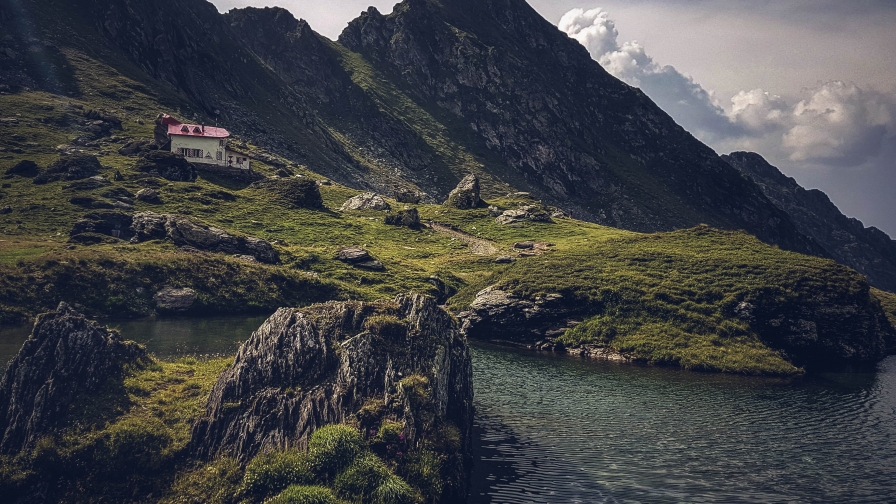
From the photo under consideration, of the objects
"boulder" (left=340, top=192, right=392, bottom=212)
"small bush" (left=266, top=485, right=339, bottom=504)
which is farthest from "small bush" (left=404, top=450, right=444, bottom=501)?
"boulder" (left=340, top=192, right=392, bottom=212)

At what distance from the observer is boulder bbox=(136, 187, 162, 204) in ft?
378

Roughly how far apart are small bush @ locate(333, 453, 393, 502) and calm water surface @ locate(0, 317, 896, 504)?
647 centimetres

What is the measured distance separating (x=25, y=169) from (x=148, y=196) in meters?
27.7

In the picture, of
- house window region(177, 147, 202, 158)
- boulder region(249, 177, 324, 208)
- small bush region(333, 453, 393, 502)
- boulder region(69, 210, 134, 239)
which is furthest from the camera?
house window region(177, 147, 202, 158)

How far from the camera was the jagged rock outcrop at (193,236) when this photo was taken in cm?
9844

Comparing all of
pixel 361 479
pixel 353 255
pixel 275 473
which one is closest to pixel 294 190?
pixel 353 255

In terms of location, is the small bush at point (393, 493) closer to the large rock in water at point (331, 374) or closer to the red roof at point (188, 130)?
the large rock in water at point (331, 374)

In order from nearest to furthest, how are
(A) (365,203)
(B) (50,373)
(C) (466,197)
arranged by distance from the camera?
(B) (50,373), (A) (365,203), (C) (466,197)

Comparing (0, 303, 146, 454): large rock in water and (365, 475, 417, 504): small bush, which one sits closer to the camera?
(365, 475, 417, 504): small bush

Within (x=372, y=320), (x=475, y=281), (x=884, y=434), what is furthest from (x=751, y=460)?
(x=475, y=281)

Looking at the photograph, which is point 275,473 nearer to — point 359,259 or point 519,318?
point 519,318

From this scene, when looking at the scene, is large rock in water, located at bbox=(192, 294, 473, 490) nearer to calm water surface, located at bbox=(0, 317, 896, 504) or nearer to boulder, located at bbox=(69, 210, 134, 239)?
calm water surface, located at bbox=(0, 317, 896, 504)

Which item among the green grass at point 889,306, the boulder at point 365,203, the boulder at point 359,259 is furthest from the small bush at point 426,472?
the boulder at point 365,203

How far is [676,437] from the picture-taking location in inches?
1790
